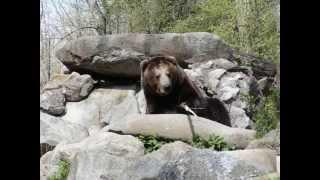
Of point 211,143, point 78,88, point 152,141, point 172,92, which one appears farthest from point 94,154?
point 78,88

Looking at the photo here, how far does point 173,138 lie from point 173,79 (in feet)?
2.91

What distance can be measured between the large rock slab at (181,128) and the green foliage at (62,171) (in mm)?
629

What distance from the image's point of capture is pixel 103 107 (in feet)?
21.8

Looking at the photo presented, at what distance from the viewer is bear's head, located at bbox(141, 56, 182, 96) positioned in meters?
5.88

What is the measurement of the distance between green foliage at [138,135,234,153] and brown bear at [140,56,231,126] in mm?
708

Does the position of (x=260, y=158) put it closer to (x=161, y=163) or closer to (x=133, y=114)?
(x=161, y=163)

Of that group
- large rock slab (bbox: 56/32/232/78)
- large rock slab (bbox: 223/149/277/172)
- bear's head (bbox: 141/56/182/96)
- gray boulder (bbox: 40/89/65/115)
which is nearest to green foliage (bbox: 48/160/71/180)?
bear's head (bbox: 141/56/182/96)

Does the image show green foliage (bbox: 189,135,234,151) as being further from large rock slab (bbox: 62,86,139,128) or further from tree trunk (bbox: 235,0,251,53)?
tree trunk (bbox: 235,0,251,53)

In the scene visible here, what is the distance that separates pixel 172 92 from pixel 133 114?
501 millimetres

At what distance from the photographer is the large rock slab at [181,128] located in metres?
5.24
